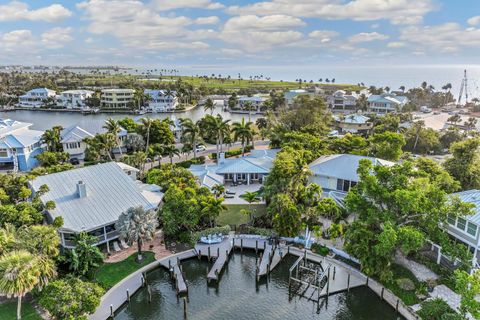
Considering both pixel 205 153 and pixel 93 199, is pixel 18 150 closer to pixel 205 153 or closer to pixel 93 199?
pixel 205 153

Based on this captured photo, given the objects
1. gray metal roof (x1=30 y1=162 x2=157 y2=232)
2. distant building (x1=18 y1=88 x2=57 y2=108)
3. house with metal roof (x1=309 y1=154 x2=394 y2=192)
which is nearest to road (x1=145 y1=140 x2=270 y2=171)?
gray metal roof (x1=30 y1=162 x2=157 y2=232)

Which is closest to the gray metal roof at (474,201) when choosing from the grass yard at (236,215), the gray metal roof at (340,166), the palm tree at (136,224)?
the gray metal roof at (340,166)

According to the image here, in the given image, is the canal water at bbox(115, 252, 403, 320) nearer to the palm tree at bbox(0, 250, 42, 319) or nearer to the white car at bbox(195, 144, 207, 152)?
the palm tree at bbox(0, 250, 42, 319)

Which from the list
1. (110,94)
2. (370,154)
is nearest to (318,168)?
(370,154)

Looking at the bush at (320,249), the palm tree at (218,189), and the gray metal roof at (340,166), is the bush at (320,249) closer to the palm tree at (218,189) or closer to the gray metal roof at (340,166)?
the gray metal roof at (340,166)

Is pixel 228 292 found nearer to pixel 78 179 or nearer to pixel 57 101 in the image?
pixel 78 179

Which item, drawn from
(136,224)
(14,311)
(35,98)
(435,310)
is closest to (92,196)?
(136,224)
